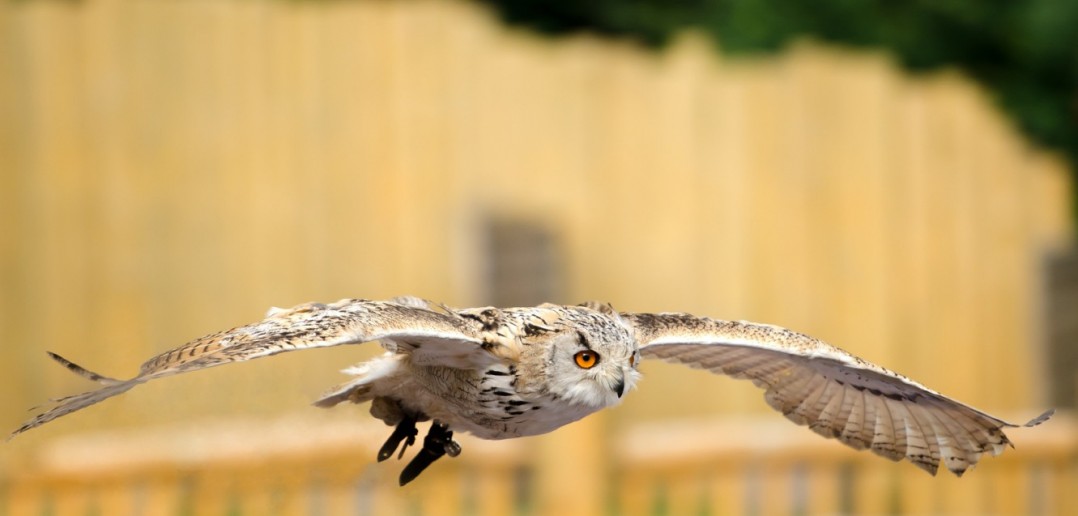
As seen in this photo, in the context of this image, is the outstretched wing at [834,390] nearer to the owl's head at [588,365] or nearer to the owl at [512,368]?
the owl at [512,368]

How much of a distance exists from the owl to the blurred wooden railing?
1.57 metres

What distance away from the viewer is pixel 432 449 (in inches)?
125

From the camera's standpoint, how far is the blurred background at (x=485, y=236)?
5312 millimetres

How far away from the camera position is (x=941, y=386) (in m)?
8.84

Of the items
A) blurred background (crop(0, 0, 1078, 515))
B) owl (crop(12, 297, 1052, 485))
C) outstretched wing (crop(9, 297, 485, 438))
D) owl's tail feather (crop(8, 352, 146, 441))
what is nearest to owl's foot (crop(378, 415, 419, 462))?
owl (crop(12, 297, 1052, 485))

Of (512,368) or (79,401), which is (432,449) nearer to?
(512,368)

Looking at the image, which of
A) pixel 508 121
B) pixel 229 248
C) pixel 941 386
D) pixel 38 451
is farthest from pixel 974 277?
pixel 38 451

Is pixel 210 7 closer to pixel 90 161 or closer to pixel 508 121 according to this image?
pixel 90 161

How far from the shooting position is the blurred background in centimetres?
531

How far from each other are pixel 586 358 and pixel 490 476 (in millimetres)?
2799

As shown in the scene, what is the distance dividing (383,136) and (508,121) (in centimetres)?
Answer: 75

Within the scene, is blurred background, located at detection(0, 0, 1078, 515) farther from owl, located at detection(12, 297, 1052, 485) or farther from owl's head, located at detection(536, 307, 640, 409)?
owl's head, located at detection(536, 307, 640, 409)

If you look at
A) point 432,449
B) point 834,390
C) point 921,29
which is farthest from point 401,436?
point 921,29

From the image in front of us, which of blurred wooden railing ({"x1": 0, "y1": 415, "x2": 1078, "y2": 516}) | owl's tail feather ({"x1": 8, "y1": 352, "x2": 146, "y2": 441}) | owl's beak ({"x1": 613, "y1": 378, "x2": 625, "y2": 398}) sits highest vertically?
owl's tail feather ({"x1": 8, "y1": 352, "x2": 146, "y2": 441})
